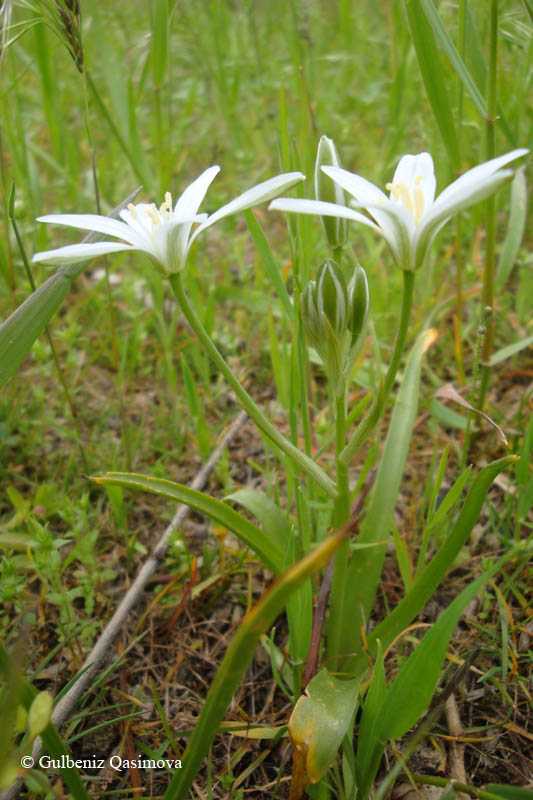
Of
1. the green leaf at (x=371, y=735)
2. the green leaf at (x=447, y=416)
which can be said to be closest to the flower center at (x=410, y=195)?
the green leaf at (x=371, y=735)

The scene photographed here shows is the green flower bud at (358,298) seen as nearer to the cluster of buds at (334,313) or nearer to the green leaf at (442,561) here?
the cluster of buds at (334,313)

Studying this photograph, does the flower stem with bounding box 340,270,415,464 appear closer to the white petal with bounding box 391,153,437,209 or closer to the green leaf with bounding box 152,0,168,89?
the white petal with bounding box 391,153,437,209

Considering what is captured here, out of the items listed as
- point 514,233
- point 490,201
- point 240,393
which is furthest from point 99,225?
point 514,233

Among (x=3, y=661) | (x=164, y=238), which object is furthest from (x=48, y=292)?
(x=3, y=661)

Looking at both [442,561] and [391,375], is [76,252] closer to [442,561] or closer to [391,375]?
[391,375]

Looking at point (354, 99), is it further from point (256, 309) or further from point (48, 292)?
point (48, 292)
